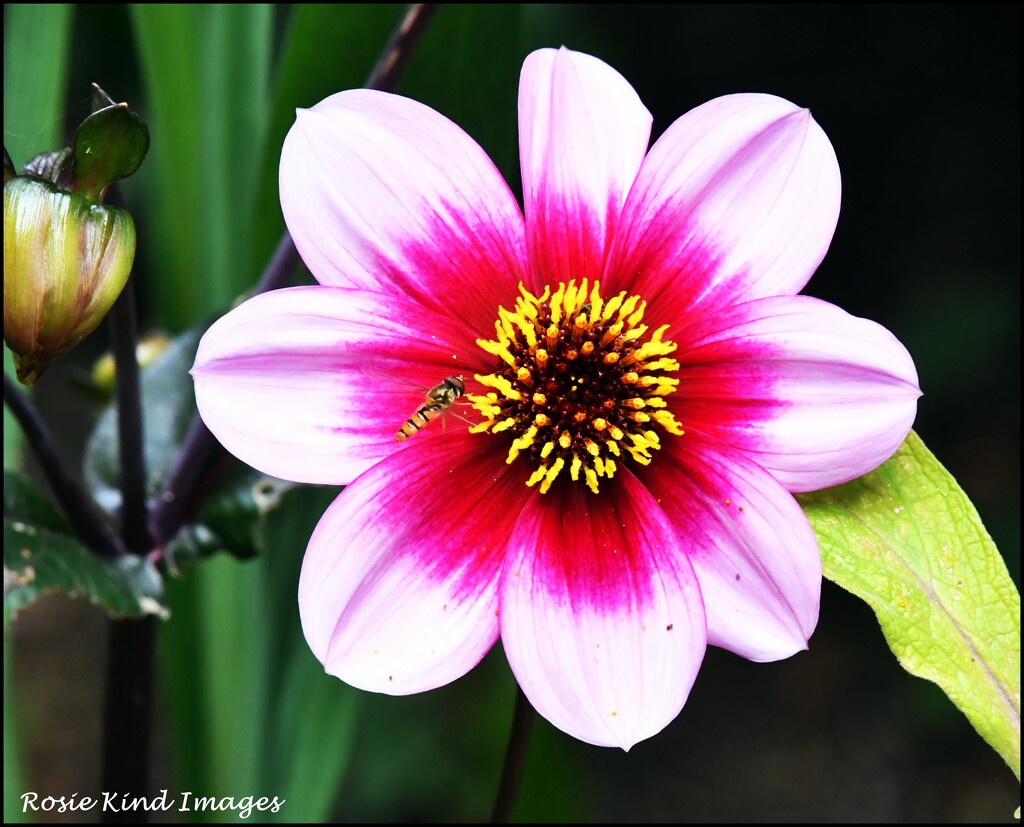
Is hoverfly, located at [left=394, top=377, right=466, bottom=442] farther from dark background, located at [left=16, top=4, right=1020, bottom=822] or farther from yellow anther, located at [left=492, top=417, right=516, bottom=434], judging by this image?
dark background, located at [left=16, top=4, right=1020, bottom=822]

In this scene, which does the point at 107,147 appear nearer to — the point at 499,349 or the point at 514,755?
the point at 499,349

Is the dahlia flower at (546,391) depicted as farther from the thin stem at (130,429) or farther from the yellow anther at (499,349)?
the thin stem at (130,429)

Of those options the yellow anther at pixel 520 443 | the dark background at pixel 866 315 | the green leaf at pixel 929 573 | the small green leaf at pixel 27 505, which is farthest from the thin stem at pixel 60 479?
→ the dark background at pixel 866 315

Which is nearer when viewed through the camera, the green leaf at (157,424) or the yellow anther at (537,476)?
the yellow anther at (537,476)

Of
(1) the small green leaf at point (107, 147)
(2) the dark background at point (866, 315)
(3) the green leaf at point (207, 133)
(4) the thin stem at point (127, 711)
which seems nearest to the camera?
(1) the small green leaf at point (107, 147)

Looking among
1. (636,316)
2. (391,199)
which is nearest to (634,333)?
(636,316)

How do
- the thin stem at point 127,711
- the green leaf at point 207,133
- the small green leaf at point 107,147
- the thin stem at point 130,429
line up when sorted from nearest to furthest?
the small green leaf at point 107,147 < the thin stem at point 130,429 < the thin stem at point 127,711 < the green leaf at point 207,133
